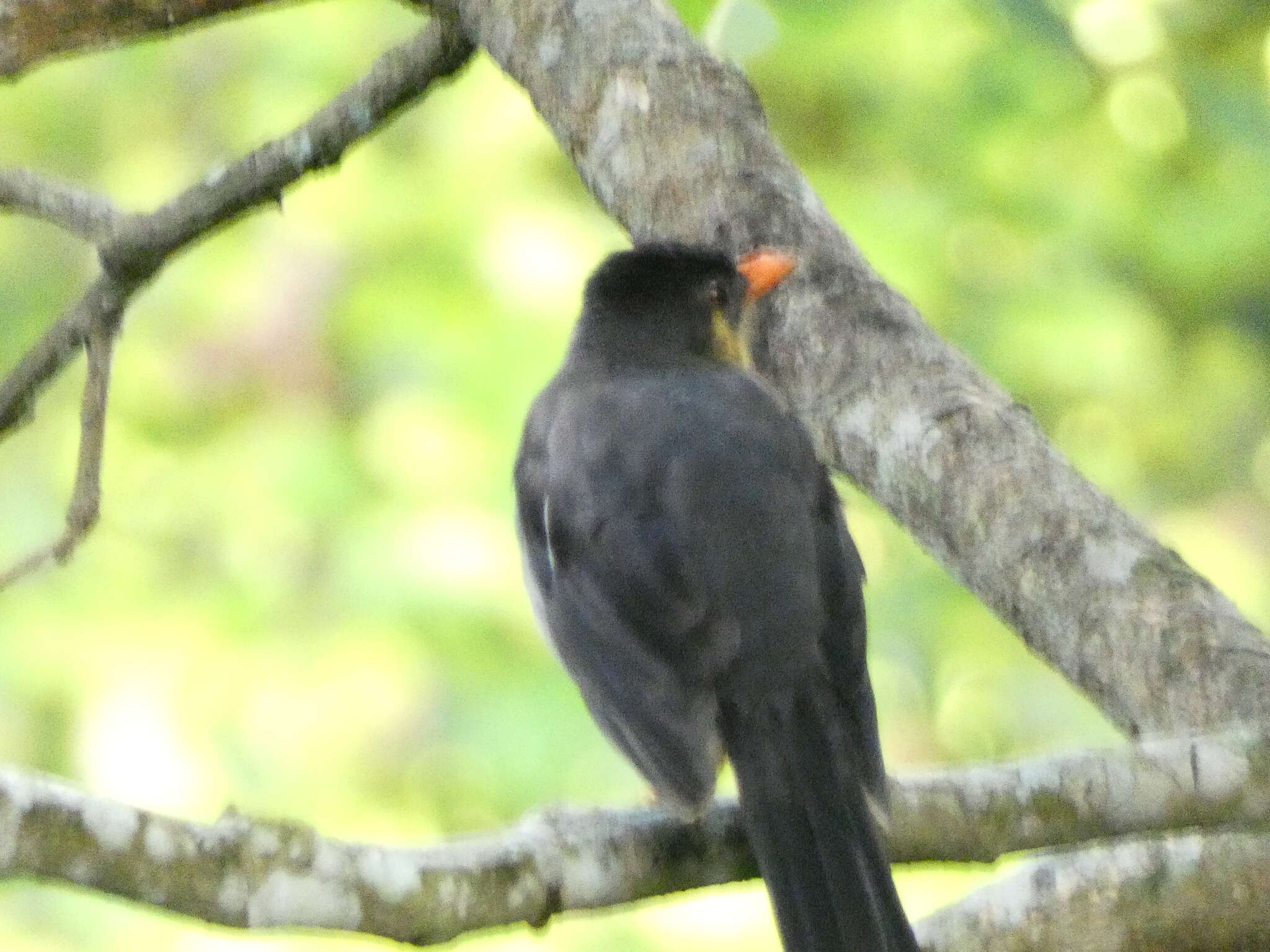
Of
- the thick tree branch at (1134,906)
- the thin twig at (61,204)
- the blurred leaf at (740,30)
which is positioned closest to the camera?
the thick tree branch at (1134,906)

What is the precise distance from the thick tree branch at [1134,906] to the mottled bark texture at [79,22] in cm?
214

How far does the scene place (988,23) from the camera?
4.10 meters

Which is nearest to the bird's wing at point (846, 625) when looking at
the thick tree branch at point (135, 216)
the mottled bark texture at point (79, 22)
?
the thick tree branch at point (135, 216)

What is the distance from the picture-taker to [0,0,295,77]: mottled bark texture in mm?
3322

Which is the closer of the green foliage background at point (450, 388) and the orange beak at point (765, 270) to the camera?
the orange beak at point (765, 270)

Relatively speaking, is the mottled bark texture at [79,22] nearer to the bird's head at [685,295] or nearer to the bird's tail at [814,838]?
the bird's head at [685,295]

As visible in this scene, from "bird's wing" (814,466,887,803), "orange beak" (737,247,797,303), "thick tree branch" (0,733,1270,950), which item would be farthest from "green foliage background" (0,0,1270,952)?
"thick tree branch" (0,733,1270,950)

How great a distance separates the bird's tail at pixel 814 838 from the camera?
237cm

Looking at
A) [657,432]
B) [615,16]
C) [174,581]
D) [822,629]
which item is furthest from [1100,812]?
[174,581]

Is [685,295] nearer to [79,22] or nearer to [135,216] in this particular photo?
[135,216]

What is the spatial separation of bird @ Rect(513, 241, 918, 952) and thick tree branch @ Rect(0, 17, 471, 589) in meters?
0.65

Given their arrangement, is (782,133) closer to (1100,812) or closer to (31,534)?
(31,534)

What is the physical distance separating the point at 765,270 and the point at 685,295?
283 millimetres

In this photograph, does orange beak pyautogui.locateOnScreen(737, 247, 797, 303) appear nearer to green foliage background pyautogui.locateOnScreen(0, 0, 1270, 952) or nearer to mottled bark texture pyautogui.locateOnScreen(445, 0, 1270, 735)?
mottled bark texture pyautogui.locateOnScreen(445, 0, 1270, 735)
